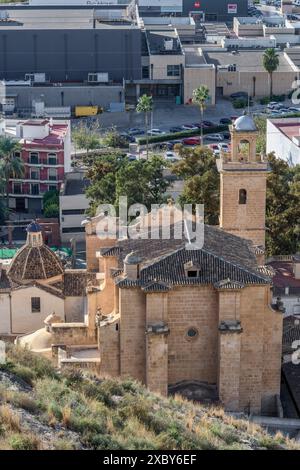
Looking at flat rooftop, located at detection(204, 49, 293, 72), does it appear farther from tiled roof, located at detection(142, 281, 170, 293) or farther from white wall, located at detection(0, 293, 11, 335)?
tiled roof, located at detection(142, 281, 170, 293)

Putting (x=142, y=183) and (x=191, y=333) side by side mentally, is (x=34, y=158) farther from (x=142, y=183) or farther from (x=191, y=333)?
(x=191, y=333)

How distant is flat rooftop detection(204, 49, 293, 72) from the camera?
105 m

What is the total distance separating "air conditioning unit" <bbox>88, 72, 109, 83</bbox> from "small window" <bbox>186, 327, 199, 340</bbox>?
7036cm

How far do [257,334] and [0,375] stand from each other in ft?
37.8

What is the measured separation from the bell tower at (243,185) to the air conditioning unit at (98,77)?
61154 millimetres

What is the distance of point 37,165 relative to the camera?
6975 centimetres

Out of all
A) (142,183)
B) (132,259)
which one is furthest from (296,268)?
(132,259)

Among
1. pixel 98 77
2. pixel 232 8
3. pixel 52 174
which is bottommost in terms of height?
pixel 52 174

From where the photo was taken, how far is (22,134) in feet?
235

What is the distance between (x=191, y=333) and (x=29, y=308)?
422 inches

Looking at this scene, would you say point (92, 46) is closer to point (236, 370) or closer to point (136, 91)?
point (136, 91)

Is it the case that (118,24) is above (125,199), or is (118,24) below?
above

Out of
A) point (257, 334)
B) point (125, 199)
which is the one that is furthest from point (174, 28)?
point (257, 334)

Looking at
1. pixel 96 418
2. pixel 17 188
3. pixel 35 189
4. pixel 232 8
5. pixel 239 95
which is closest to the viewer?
pixel 96 418
